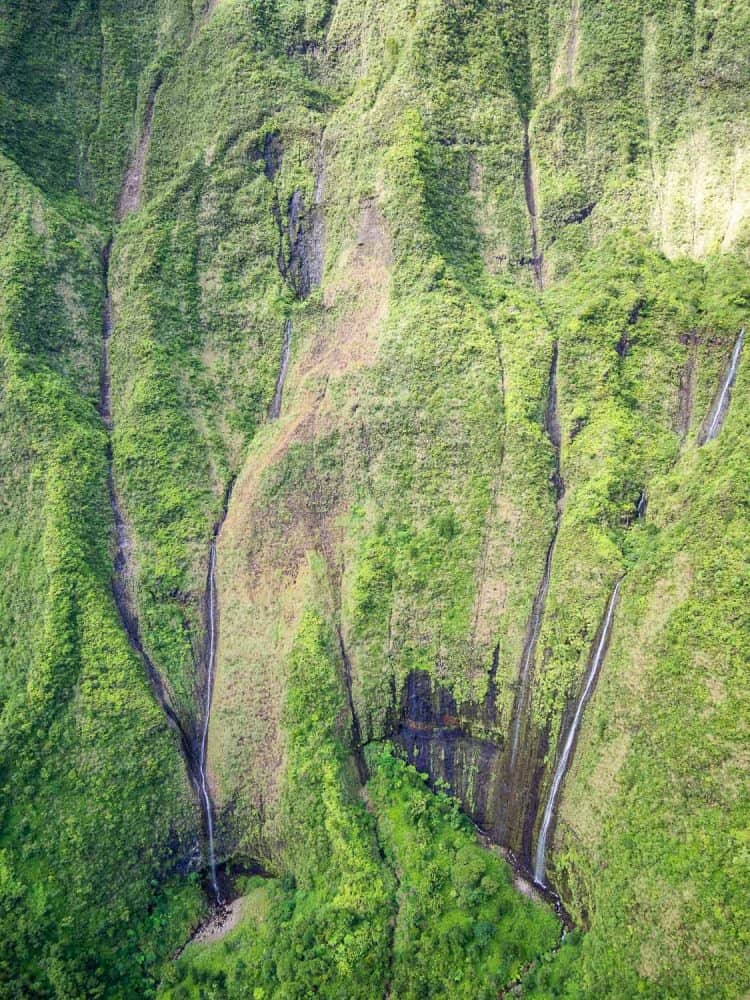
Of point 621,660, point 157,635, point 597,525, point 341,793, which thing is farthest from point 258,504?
point 621,660

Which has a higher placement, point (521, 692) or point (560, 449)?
point (560, 449)

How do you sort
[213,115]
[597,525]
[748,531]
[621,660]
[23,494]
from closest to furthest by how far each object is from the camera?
1. [748,531]
2. [621,660]
3. [597,525]
4. [23,494]
5. [213,115]

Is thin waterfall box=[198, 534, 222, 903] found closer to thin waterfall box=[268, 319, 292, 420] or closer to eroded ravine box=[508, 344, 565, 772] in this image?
thin waterfall box=[268, 319, 292, 420]

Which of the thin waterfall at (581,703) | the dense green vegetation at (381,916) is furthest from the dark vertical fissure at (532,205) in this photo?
the dense green vegetation at (381,916)

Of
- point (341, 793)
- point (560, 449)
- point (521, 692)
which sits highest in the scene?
point (560, 449)

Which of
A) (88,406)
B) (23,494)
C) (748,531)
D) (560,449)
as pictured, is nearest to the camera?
(748,531)

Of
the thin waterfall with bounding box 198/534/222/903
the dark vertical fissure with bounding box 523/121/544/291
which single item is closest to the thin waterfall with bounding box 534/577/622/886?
the thin waterfall with bounding box 198/534/222/903

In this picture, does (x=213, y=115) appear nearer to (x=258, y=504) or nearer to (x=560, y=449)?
(x=258, y=504)
